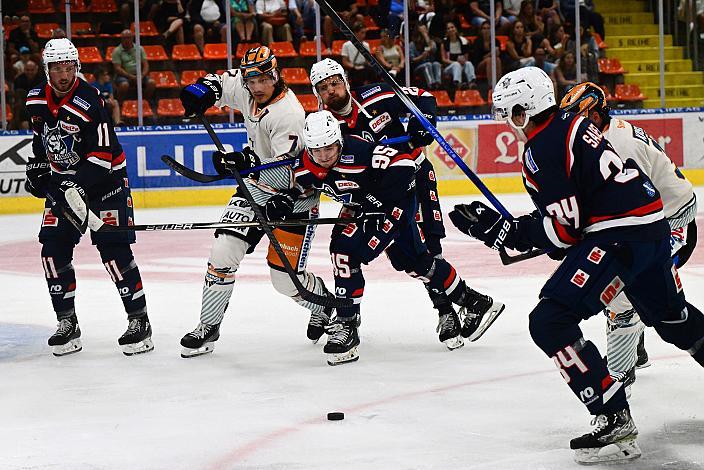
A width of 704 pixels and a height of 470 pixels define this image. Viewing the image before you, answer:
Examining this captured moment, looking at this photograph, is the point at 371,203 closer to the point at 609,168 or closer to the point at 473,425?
the point at 473,425

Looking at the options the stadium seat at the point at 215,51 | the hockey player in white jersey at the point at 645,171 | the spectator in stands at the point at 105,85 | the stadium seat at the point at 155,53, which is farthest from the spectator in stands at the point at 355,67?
the hockey player in white jersey at the point at 645,171

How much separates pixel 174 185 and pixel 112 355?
20.7 feet

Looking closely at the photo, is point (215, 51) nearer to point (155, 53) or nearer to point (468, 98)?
point (155, 53)

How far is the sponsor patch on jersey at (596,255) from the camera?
10.6 feet

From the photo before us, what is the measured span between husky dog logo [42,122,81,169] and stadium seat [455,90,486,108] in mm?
7230

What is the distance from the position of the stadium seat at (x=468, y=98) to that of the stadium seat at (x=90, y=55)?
357 centimetres

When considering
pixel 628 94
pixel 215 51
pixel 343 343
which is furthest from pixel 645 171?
pixel 628 94

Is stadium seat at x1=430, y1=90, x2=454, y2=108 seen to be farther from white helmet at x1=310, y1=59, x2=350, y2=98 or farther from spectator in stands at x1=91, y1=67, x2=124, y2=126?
white helmet at x1=310, y1=59, x2=350, y2=98

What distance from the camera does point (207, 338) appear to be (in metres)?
4.90

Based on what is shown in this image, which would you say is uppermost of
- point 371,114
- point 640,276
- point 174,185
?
point 371,114

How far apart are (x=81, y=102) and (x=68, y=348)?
1066mm

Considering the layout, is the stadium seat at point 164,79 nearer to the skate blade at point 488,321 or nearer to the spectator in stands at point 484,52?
the spectator in stands at point 484,52

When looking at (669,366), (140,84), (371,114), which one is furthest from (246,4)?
(669,366)

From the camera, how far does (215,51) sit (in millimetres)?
11352
